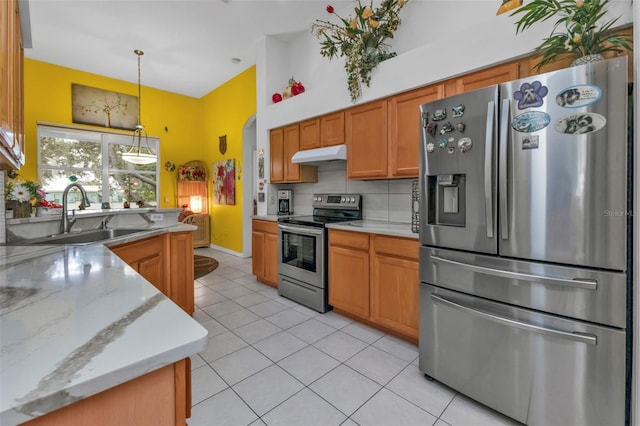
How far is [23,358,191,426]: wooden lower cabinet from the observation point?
0.51 meters

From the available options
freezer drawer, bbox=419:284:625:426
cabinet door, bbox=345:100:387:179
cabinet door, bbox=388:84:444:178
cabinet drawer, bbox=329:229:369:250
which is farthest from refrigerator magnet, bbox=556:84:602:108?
cabinet drawer, bbox=329:229:369:250

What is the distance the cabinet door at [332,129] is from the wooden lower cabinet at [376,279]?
1065 millimetres

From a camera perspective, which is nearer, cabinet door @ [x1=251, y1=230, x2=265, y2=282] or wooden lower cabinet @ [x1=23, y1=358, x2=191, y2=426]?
wooden lower cabinet @ [x1=23, y1=358, x2=191, y2=426]

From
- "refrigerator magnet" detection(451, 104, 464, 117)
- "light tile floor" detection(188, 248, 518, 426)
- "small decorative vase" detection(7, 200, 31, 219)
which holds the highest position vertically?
"refrigerator magnet" detection(451, 104, 464, 117)

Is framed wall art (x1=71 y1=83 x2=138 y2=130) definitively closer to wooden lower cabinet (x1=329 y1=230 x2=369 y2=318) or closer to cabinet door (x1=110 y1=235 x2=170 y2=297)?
cabinet door (x1=110 y1=235 x2=170 y2=297)

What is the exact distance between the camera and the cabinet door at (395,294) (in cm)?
225

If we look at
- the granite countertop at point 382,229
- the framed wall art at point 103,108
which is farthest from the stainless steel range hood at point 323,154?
the framed wall art at point 103,108

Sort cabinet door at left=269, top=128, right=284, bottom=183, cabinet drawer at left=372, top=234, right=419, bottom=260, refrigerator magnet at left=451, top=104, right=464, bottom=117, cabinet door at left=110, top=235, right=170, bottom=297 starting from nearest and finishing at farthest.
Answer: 1. refrigerator magnet at left=451, top=104, right=464, bottom=117
2. cabinet door at left=110, top=235, right=170, bottom=297
3. cabinet drawer at left=372, top=234, right=419, bottom=260
4. cabinet door at left=269, top=128, right=284, bottom=183

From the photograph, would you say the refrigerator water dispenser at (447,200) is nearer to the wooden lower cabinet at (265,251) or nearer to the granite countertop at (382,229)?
the granite countertop at (382,229)

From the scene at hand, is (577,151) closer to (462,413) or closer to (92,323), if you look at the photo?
(462,413)

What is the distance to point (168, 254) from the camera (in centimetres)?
260

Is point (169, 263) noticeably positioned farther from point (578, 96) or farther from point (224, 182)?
point (224, 182)

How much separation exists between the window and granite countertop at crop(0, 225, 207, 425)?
4839mm

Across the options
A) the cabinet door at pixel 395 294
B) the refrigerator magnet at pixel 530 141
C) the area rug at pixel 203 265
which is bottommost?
the area rug at pixel 203 265
